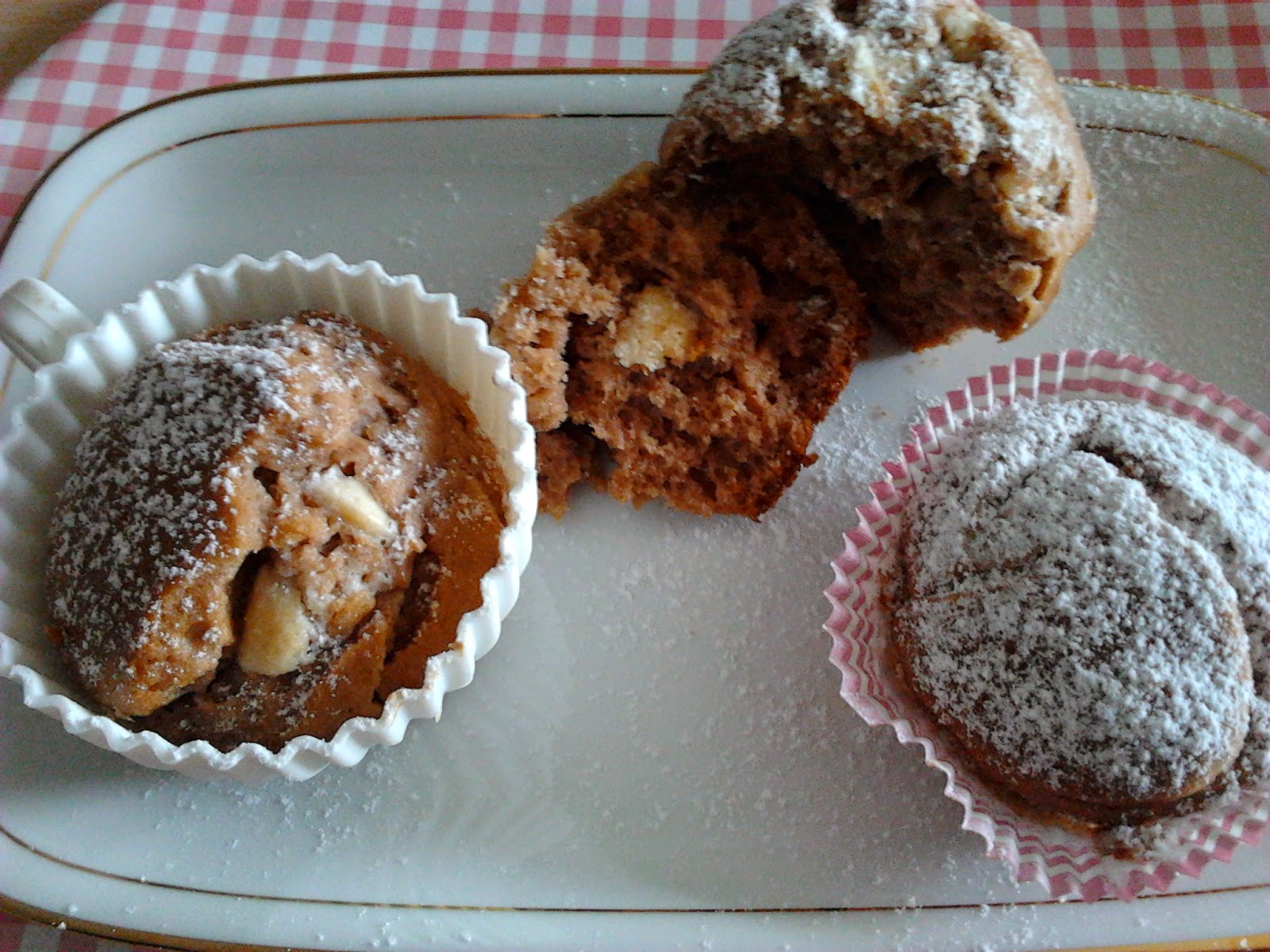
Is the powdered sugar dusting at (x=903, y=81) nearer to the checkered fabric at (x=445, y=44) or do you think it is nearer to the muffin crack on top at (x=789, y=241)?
the muffin crack on top at (x=789, y=241)

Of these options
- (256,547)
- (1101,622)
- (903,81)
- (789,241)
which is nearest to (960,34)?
(903,81)

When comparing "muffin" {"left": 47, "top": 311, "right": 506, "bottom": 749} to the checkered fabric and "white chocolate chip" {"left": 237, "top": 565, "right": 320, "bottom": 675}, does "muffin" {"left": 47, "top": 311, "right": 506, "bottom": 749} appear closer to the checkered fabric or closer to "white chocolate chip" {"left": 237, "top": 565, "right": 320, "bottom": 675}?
"white chocolate chip" {"left": 237, "top": 565, "right": 320, "bottom": 675}

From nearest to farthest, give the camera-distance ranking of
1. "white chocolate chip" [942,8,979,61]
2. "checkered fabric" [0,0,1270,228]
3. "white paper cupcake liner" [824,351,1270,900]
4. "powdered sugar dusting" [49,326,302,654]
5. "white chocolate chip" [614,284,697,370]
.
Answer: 1. "powdered sugar dusting" [49,326,302,654]
2. "white paper cupcake liner" [824,351,1270,900]
3. "white chocolate chip" [942,8,979,61]
4. "white chocolate chip" [614,284,697,370]
5. "checkered fabric" [0,0,1270,228]

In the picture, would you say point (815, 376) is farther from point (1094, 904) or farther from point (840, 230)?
point (1094, 904)

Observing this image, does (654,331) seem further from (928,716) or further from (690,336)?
(928,716)

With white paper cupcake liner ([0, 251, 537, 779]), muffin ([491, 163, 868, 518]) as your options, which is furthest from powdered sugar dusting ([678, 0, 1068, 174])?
white paper cupcake liner ([0, 251, 537, 779])
